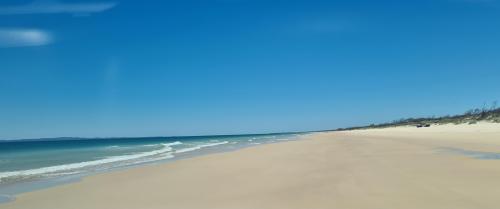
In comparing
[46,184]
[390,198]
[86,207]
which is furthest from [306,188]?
[46,184]

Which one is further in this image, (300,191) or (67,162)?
(67,162)

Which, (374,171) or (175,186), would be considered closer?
(175,186)

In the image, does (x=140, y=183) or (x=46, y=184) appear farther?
(x=46, y=184)

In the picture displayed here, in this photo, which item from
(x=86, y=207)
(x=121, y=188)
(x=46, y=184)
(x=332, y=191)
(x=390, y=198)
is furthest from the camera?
(x=46, y=184)

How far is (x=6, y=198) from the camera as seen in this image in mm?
9477

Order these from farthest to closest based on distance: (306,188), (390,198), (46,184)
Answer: (46,184)
(306,188)
(390,198)

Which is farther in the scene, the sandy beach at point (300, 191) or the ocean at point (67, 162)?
the ocean at point (67, 162)

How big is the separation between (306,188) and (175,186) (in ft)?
11.5

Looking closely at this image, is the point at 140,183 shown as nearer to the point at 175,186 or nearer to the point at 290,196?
the point at 175,186

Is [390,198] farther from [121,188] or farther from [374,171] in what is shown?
[121,188]

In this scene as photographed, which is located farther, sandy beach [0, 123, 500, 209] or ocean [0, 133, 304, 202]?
ocean [0, 133, 304, 202]

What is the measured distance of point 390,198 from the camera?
734 centimetres

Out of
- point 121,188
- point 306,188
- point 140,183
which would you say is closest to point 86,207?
point 121,188

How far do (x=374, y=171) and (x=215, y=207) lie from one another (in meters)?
5.69
